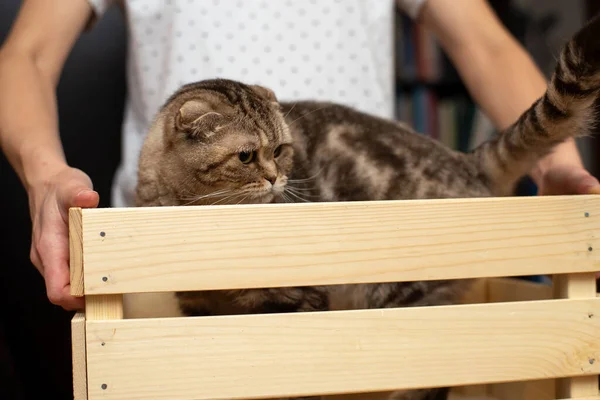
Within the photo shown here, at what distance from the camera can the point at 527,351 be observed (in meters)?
0.82

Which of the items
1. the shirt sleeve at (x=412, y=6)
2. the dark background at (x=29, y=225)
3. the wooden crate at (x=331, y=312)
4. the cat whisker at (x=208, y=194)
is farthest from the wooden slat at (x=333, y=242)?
the dark background at (x=29, y=225)

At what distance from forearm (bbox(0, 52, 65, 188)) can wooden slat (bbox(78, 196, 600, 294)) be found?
0.31 m

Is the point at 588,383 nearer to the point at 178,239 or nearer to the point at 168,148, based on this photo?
the point at 178,239

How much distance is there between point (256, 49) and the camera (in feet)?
4.70

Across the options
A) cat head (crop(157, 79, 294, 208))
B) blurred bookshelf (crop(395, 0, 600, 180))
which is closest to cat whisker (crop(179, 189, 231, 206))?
cat head (crop(157, 79, 294, 208))

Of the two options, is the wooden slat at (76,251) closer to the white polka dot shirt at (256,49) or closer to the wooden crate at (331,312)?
the wooden crate at (331,312)

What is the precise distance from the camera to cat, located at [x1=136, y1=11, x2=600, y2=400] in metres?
0.97

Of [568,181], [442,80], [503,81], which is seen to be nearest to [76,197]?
[568,181]

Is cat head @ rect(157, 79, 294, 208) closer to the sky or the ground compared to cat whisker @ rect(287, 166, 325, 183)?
closer to the sky

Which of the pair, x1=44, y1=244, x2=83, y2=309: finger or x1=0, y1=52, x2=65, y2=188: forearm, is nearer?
x1=44, y1=244, x2=83, y2=309: finger

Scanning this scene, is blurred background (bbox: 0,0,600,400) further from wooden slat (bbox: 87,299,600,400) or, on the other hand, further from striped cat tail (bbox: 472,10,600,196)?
wooden slat (bbox: 87,299,600,400)

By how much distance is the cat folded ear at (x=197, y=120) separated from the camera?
37.9 inches

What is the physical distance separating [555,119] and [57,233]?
2.57 feet

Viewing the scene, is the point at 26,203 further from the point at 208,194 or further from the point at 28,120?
the point at 208,194
